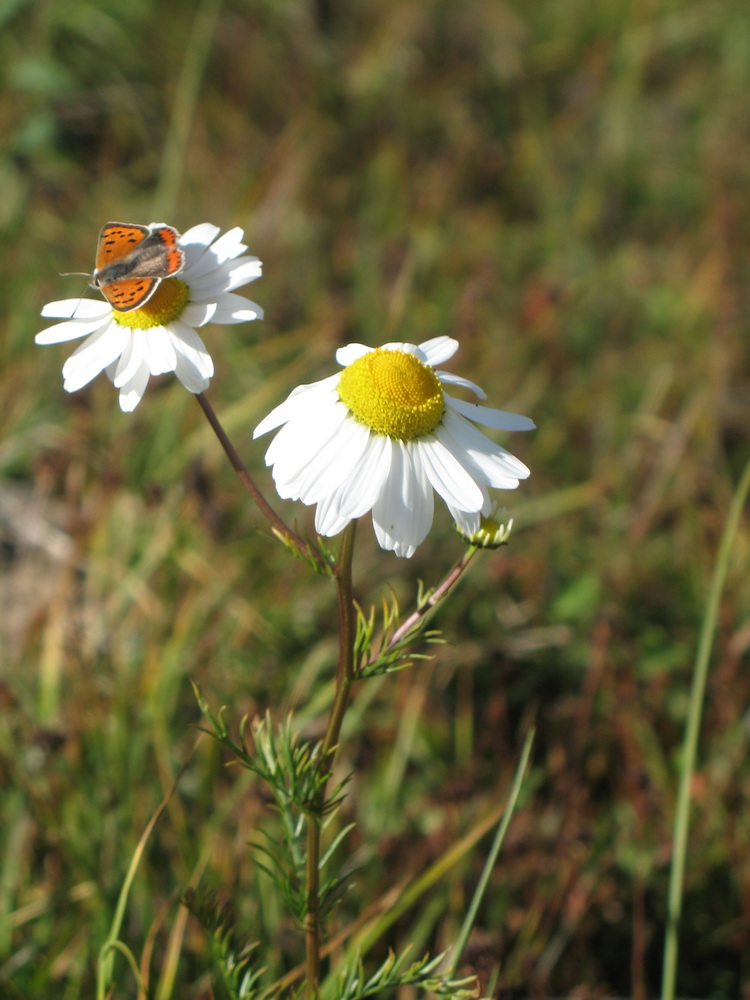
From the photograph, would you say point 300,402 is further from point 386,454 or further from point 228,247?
point 228,247

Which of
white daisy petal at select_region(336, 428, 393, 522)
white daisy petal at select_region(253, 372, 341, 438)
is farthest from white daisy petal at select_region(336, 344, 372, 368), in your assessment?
white daisy petal at select_region(336, 428, 393, 522)

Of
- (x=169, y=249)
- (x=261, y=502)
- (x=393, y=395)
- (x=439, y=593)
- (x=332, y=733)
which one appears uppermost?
(x=169, y=249)

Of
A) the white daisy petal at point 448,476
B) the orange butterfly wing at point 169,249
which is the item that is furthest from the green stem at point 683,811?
the orange butterfly wing at point 169,249

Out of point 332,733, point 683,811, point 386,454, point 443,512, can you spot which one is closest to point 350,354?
point 386,454

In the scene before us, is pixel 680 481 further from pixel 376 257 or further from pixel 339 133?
pixel 339 133

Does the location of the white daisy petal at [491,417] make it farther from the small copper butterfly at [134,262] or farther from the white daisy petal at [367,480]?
the small copper butterfly at [134,262]

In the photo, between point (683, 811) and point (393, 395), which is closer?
point (393, 395)

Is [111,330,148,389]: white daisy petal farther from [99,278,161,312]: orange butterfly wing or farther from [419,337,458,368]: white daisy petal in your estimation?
[419,337,458,368]: white daisy petal
